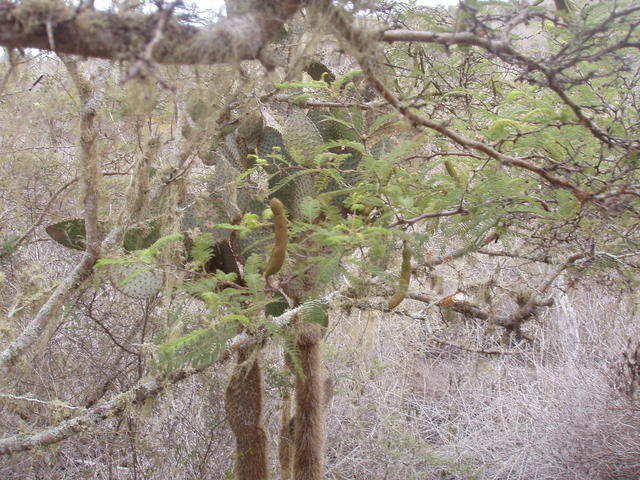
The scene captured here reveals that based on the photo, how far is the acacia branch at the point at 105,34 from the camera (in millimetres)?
813

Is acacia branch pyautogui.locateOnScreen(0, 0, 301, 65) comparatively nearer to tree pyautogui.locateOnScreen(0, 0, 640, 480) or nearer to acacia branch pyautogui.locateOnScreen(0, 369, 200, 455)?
tree pyautogui.locateOnScreen(0, 0, 640, 480)

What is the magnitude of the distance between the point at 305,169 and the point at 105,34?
1089 mm

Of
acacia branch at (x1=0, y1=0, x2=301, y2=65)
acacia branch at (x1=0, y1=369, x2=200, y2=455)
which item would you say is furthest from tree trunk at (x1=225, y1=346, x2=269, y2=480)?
acacia branch at (x1=0, y1=0, x2=301, y2=65)

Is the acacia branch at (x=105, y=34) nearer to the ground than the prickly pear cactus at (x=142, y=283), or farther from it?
farther from it

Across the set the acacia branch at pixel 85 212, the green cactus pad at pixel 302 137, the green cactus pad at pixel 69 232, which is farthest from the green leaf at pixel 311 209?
the green cactus pad at pixel 69 232

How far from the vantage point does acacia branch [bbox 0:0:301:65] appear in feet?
2.67

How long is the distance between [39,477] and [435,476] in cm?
240

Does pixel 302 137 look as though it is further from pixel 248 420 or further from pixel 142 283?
pixel 248 420

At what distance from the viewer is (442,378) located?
507cm

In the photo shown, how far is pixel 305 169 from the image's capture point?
1.89 m

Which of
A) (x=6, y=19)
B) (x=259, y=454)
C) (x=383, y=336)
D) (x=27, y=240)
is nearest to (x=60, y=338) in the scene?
(x=27, y=240)

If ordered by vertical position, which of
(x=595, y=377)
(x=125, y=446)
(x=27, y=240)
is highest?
(x=27, y=240)

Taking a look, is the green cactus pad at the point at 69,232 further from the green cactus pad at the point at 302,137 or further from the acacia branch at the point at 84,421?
the green cactus pad at the point at 302,137

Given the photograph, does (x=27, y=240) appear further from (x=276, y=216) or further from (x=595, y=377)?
(x=595, y=377)
